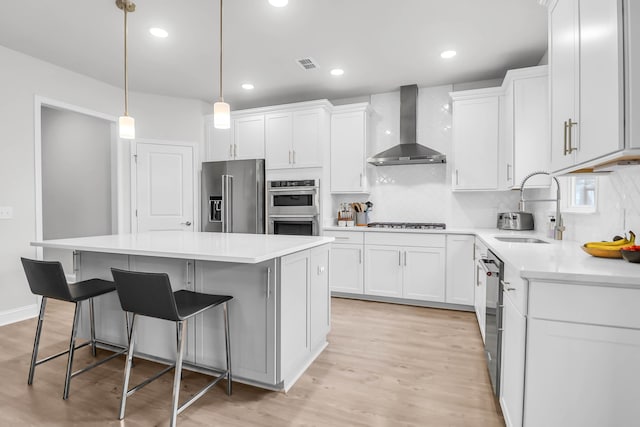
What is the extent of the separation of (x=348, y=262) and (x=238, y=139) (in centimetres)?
236

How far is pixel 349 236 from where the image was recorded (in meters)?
4.11

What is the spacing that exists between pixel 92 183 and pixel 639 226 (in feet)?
20.0

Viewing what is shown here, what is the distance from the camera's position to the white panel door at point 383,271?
12.7ft

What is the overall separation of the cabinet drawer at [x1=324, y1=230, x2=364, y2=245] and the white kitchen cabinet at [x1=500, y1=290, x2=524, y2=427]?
2.29 metres

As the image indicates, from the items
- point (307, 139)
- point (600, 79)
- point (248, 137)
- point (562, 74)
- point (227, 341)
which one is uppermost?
point (248, 137)

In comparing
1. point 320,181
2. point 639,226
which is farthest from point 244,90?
point 639,226

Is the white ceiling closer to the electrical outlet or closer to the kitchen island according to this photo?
the electrical outlet

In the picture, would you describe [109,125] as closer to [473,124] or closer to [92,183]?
[92,183]

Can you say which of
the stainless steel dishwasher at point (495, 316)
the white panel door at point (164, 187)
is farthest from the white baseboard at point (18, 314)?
the stainless steel dishwasher at point (495, 316)

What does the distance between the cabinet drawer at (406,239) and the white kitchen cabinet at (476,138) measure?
0.71m

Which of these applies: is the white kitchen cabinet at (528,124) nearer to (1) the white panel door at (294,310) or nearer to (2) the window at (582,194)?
(2) the window at (582,194)

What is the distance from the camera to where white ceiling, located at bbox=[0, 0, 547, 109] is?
264cm

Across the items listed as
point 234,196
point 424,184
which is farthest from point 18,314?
point 424,184

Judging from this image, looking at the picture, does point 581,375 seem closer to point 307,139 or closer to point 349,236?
point 349,236
